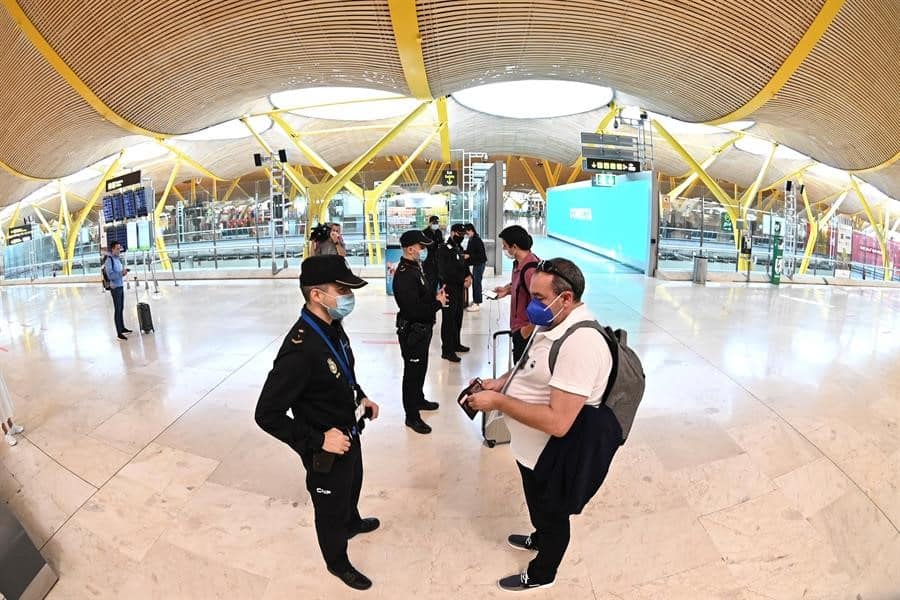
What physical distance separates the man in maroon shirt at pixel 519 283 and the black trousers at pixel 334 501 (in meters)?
1.59

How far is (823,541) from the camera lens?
107 inches

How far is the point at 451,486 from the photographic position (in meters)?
3.21

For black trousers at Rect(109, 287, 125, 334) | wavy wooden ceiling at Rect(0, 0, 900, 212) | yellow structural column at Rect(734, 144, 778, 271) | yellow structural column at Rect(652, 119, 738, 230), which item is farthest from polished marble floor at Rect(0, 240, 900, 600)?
yellow structural column at Rect(652, 119, 738, 230)

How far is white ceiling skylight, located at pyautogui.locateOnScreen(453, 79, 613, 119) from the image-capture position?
22.0 m

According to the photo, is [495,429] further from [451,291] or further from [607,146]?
[607,146]

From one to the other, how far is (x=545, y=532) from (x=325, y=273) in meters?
1.46

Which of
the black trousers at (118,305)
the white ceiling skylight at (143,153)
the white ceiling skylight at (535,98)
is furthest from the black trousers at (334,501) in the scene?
the white ceiling skylight at (143,153)

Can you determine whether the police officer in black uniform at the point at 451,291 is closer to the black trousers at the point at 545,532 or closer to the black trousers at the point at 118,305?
the black trousers at the point at 545,532

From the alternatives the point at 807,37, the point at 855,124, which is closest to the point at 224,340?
the point at 807,37

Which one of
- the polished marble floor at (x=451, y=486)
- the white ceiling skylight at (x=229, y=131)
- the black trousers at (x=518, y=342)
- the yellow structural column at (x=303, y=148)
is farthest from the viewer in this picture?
the white ceiling skylight at (x=229, y=131)

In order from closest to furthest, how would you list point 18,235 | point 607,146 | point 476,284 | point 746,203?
point 476,284 → point 607,146 → point 18,235 → point 746,203

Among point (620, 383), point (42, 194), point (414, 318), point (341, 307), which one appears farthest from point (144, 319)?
point (42, 194)

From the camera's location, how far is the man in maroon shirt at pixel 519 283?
364cm

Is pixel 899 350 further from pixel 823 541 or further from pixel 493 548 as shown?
pixel 493 548
